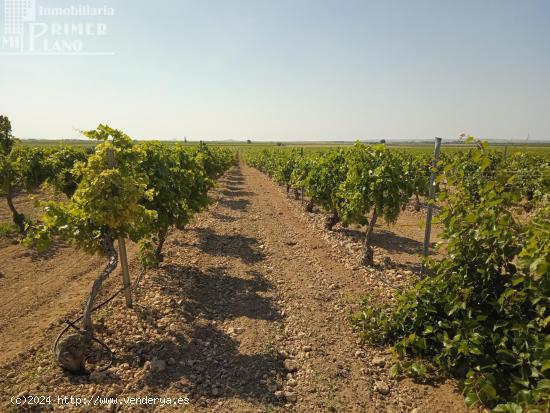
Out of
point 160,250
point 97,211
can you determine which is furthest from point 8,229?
point 97,211

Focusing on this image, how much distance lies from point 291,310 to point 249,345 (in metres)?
1.39

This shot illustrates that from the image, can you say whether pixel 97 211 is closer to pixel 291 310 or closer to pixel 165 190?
pixel 165 190

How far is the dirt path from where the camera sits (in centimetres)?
440

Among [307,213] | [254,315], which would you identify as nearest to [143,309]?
[254,315]

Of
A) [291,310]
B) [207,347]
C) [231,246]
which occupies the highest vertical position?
[231,246]

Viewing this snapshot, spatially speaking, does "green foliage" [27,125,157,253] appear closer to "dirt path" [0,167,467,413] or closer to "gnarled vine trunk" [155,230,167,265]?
"dirt path" [0,167,467,413]

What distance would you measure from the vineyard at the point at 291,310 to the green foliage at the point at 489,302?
21 mm

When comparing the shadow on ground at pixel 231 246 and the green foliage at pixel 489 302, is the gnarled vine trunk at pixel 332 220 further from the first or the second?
the green foliage at pixel 489 302

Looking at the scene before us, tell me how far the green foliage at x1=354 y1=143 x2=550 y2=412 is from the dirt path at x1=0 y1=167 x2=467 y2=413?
0.66m

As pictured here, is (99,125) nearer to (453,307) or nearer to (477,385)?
(453,307)

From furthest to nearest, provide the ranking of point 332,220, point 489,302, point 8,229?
1. point 332,220
2. point 8,229
3. point 489,302

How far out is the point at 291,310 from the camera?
6672 millimetres

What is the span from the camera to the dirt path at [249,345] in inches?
173

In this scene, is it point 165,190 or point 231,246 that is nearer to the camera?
point 165,190
